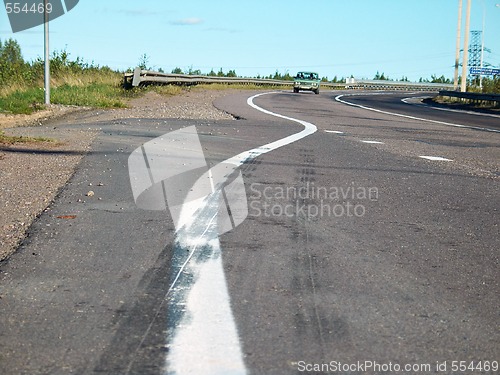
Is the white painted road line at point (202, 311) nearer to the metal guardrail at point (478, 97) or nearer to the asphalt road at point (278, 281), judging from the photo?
the asphalt road at point (278, 281)

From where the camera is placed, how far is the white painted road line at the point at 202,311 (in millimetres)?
3793

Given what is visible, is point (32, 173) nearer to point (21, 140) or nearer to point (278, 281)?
point (21, 140)

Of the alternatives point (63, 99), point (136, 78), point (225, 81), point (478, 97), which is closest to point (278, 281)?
point (63, 99)

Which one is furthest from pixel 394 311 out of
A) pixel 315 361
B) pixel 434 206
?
pixel 434 206

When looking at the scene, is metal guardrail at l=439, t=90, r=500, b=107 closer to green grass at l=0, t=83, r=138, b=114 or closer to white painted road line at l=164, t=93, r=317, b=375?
green grass at l=0, t=83, r=138, b=114

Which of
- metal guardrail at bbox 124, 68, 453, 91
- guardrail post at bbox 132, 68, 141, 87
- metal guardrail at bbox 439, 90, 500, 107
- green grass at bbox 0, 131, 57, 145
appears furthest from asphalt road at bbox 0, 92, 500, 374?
metal guardrail at bbox 124, 68, 453, 91

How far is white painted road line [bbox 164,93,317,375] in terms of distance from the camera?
3.79 metres

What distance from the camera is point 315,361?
385 centimetres

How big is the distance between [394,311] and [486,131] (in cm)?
1836

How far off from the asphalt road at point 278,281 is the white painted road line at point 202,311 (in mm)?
17

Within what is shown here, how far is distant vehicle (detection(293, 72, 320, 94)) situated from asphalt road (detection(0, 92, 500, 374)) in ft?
169

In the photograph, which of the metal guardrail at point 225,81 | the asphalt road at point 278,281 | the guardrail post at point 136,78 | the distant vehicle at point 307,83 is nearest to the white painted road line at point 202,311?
the asphalt road at point 278,281

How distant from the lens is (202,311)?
4559 millimetres

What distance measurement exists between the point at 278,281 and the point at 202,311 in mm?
828
